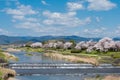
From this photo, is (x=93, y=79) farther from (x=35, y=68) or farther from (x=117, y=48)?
(x=117, y=48)

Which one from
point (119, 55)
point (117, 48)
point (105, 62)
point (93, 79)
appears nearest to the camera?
point (93, 79)

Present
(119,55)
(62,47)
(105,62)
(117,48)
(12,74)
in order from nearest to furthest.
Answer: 1. (12,74)
2. (105,62)
3. (119,55)
4. (117,48)
5. (62,47)

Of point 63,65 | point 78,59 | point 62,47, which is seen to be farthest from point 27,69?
point 62,47

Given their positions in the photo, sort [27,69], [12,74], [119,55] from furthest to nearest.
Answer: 1. [119,55]
2. [27,69]
3. [12,74]

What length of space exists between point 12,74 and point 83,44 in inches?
3700

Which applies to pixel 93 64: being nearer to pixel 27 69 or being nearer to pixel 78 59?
pixel 78 59

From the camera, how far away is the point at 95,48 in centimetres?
14038

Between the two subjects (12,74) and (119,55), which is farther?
(119,55)

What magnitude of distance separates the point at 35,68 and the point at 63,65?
367 inches

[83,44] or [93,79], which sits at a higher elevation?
[83,44]

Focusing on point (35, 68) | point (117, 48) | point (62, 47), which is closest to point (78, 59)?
point (35, 68)

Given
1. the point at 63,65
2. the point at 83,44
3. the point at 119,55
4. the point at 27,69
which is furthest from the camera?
the point at 83,44

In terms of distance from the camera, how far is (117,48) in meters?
136

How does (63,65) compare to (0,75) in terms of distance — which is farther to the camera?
(63,65)
